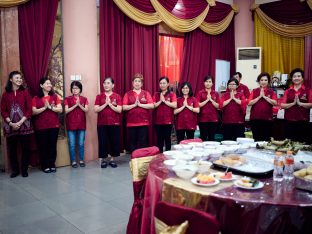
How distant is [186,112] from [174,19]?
1996mm

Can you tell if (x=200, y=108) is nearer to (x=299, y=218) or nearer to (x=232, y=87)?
(x=232, y=87)

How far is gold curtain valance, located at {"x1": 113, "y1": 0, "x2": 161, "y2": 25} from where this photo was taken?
5203 millimetres

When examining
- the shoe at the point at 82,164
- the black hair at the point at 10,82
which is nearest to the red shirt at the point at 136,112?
the shoe at the point at 82,164

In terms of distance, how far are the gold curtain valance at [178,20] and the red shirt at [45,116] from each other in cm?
248

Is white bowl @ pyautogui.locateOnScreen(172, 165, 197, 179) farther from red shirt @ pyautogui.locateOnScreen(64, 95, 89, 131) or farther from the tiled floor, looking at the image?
red shirt @ pyautogui.locateOnScreen(64, 95, 89, 131)

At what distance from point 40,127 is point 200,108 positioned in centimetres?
244

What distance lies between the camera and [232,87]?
201 inches

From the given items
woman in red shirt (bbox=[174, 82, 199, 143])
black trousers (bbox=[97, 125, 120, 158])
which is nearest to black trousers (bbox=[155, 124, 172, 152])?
woman in red shirt (bbox=[174, 82, 199, 143])

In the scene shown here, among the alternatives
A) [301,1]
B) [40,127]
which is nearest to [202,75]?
[301,1]

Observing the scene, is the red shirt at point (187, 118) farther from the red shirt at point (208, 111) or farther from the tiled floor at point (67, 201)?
the tiled floor at point (67, 201)

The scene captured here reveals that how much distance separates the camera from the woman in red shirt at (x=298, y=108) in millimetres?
4617

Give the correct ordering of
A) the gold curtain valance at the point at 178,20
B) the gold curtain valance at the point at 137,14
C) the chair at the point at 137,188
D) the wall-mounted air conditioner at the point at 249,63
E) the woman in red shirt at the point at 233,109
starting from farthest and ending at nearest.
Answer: the wall-mounted air conditioner at the point at 249,63 → the gold curtain valance at the point at 178,20 → the gold curtain valance at the point at 137,14 → the woman in red shirt at the point at 233,109 → the chair at the point at 137,188

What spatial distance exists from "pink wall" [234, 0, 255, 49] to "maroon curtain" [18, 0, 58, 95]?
4.50 m

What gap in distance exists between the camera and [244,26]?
7574 mm
